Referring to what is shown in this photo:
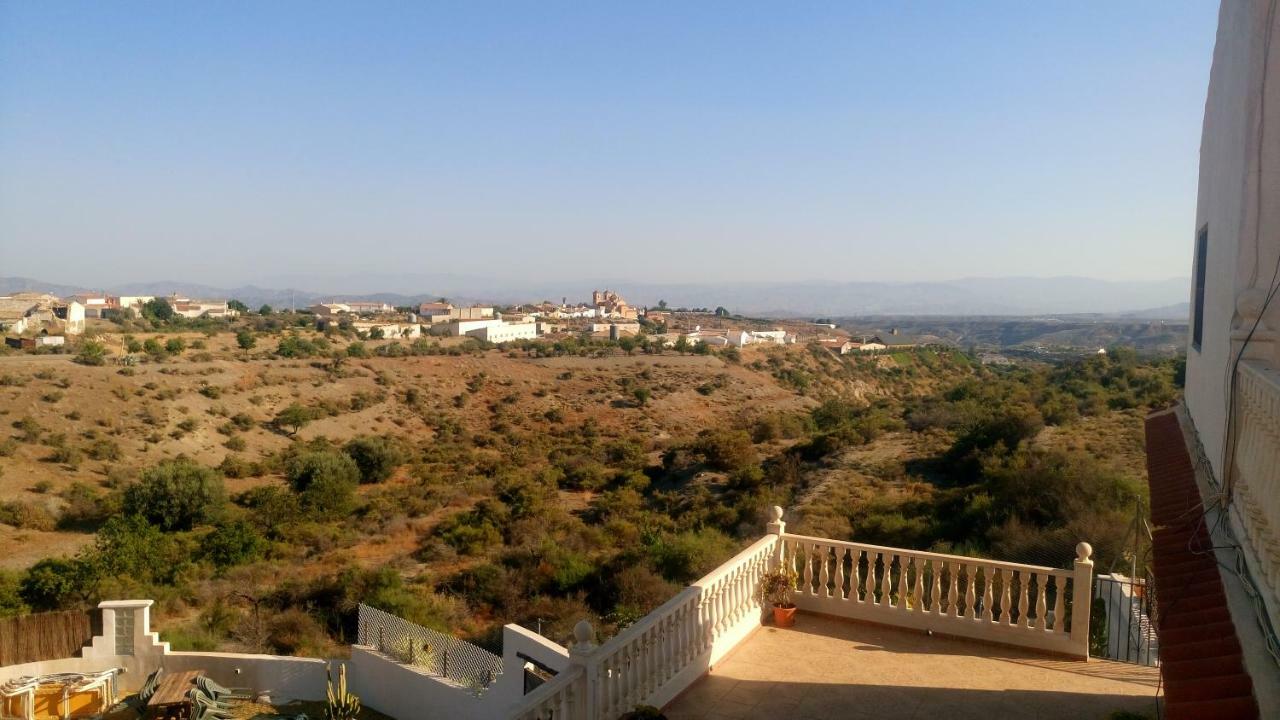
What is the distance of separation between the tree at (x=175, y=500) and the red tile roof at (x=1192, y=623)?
20.7 metres

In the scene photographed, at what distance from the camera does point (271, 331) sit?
52.2 meters

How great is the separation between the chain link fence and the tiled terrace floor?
275cm

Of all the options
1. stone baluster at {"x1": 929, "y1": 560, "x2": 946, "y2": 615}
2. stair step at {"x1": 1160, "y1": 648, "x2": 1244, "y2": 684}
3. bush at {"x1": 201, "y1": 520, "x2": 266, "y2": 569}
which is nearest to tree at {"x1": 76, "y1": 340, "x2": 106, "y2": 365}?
bush at {"x1": 201, "y1": 520, "x2": 266, "y2": 569}

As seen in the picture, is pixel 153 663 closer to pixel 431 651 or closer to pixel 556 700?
pixel 431 651

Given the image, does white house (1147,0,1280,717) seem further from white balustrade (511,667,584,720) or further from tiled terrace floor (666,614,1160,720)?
white balustrade (511,667,584,720)

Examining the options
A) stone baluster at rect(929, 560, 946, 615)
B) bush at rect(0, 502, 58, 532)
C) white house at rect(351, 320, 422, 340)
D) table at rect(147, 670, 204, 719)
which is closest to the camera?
stone baluster at rect(929, 560, 946, 615)

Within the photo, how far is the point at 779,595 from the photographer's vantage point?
6500mm

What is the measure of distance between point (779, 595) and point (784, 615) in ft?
0.55

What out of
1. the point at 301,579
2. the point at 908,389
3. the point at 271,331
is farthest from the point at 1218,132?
the point at 271,331

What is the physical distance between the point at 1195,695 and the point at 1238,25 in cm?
330

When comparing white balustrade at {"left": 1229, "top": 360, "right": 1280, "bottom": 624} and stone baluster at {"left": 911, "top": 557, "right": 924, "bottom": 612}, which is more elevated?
white balustrade at {"left": 1229, "top": 360, "right": 1280, "bottom": 624}

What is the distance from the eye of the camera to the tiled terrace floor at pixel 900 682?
16.2 feet

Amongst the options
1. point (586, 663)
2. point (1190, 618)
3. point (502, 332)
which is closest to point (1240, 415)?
point (1190, 618)

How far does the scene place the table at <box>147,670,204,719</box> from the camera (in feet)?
26.1
